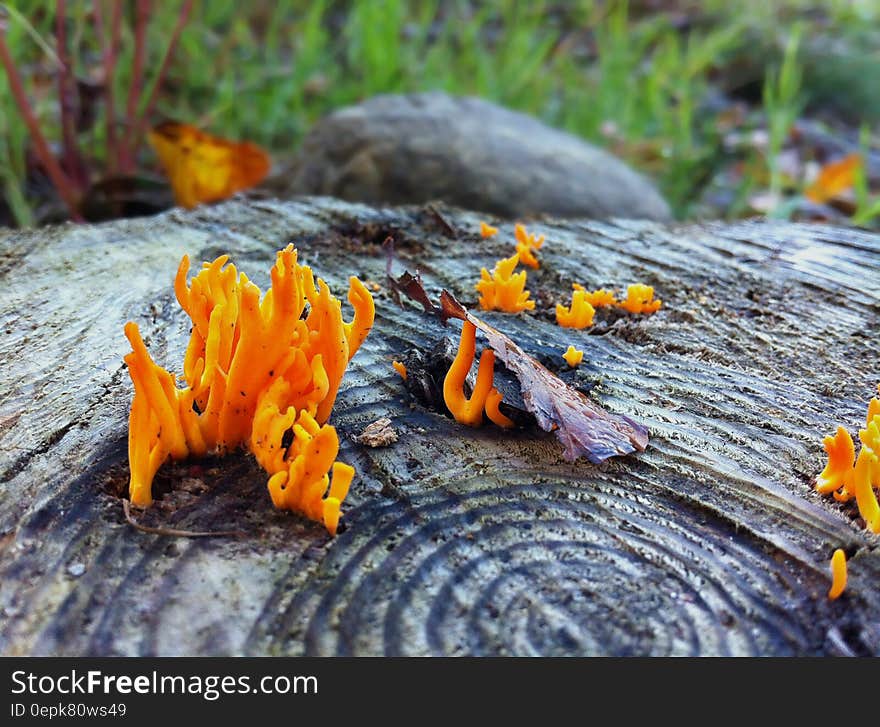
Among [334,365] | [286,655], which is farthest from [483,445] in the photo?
[286,655]

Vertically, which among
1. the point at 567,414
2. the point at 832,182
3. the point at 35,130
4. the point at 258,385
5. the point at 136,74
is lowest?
the point at 832,182

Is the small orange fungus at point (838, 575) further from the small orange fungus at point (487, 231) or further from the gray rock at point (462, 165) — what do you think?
the gray rock at point (462, 165)

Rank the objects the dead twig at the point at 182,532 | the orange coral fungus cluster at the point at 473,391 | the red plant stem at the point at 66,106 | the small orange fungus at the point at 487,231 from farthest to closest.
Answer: the red plant stem at the point at 66,106 < the small orange fungus at the point at 487,231 < the orange coral fungus cluster at the point at 473,391 < the dead twig at the point at 182,532

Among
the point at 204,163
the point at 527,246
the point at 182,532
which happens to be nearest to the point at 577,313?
the point at 527,246

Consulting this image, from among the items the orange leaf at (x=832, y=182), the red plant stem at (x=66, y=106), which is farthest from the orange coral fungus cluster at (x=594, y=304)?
the orange leaf at (x=832, y=182)

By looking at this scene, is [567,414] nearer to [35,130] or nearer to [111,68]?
[35,130]

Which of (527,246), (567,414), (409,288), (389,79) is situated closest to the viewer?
(567,414)

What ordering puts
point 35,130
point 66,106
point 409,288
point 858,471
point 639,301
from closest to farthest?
point 858,471 → point 409,288 → point 639,301 → point 35,130 → point 66,106

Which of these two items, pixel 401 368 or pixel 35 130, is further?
pixel 35 130
